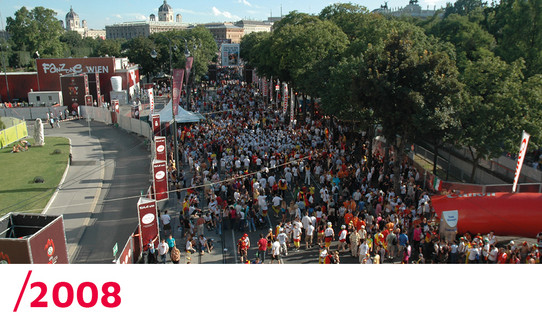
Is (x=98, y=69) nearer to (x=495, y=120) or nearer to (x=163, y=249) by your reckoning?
(x=163, y=249)

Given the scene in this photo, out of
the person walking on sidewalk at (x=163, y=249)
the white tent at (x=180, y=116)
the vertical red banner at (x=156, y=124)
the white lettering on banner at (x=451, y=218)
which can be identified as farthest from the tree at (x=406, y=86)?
the white tent at (x=180, y=116)

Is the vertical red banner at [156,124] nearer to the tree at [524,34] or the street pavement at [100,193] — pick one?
the street pavement at [100,193]

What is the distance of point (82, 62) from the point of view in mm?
51750

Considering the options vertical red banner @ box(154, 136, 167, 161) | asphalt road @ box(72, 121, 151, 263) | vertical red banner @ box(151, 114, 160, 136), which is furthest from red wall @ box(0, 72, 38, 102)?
vertical red banner @ box(154, 136, 167, 161)

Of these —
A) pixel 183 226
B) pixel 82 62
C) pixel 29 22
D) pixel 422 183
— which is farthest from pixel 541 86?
pixel 29 22

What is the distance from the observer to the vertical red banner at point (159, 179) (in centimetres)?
1775

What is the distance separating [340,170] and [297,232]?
6.62m

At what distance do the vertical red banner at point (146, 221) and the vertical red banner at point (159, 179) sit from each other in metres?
3.82

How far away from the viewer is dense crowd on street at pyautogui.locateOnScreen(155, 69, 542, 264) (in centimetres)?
1328

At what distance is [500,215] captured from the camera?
1404cm

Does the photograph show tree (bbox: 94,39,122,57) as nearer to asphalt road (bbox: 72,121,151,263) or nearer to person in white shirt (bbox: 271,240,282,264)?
asphalt road (bbox: 72,121,151,263)

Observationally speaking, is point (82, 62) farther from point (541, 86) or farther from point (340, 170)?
point (541, 86)

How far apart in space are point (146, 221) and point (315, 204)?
7.04 metres

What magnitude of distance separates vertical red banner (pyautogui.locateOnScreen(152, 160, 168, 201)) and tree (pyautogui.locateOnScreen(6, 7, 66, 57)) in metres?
75.1
